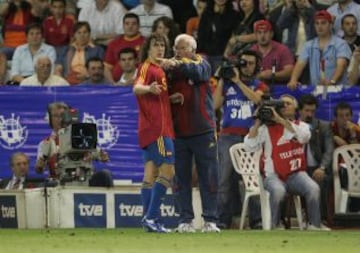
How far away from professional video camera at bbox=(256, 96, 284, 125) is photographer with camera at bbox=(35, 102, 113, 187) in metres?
2.28

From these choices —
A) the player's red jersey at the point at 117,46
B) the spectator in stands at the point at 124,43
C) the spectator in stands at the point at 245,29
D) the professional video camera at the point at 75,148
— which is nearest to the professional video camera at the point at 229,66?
the spectator in stands at the point at 245,29

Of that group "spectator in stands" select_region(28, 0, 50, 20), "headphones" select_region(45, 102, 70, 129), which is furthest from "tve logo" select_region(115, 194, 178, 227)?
"spectator in stands" select_region(28, 0, 50, 20)

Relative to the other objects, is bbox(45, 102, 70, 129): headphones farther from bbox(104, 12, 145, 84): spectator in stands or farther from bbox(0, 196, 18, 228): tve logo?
bbox(104, 12, 145, 84): spectator in stands

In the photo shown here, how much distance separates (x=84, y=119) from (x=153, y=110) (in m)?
5.01

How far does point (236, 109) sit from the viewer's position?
19.3 metres

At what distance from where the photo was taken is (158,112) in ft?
50.7

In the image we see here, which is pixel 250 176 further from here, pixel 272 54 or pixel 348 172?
pixel 272 54

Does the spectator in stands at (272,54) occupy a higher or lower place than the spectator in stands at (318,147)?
higher

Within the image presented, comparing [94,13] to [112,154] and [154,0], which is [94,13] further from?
[112,154]

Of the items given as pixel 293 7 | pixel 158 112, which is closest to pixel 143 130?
pixel 158 112

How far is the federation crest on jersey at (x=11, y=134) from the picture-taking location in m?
20.7

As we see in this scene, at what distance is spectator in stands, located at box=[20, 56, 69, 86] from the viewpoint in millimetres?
21312

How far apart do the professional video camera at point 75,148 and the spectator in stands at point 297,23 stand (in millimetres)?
4055

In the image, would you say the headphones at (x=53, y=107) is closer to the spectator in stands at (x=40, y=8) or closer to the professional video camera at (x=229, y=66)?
the professional video camera at (x=229, y=66)
